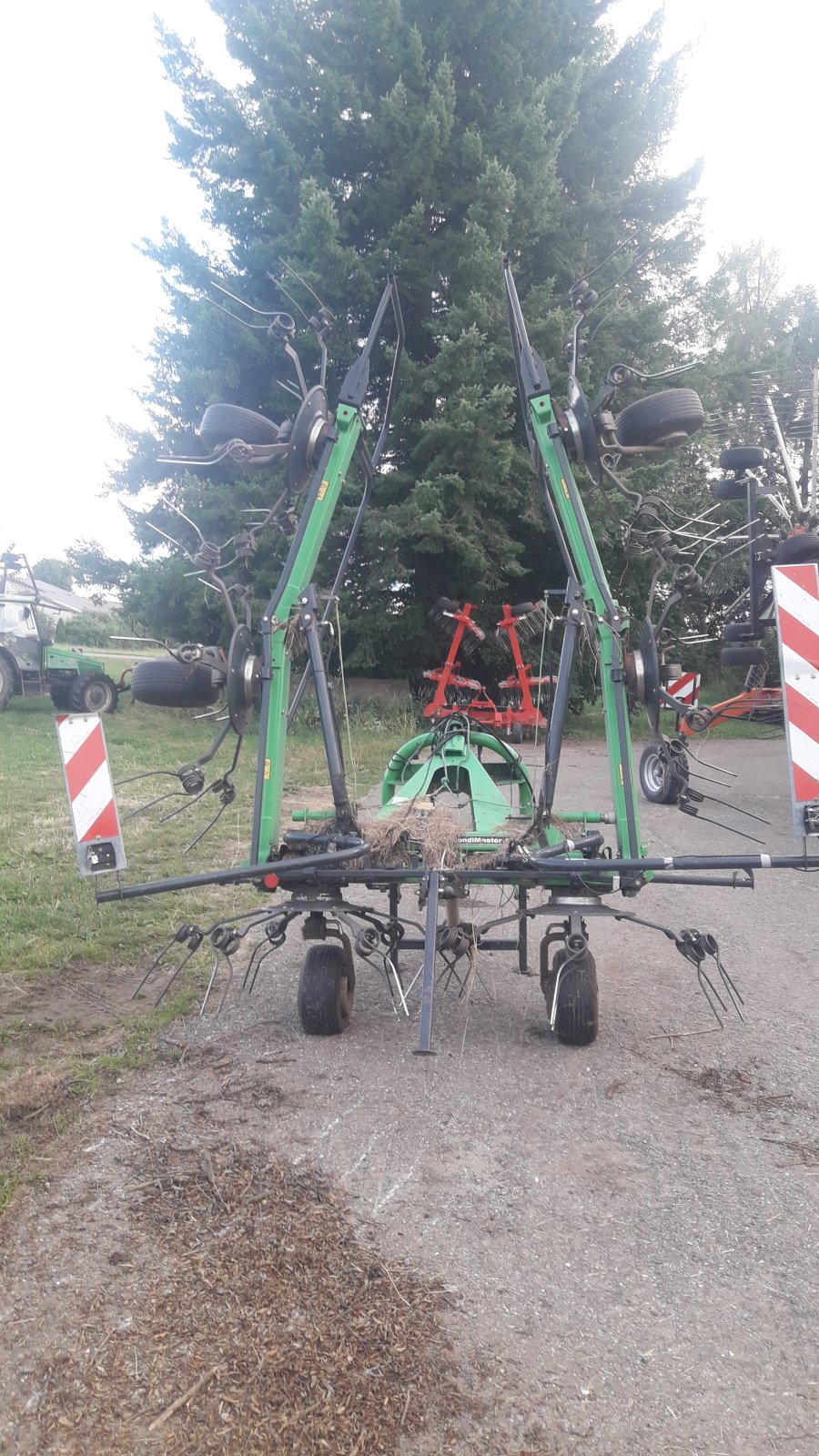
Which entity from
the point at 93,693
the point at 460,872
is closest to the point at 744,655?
the point at 460,872

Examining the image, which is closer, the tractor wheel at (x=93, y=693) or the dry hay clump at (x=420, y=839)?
the dry hay clump at (x=420, y=839)

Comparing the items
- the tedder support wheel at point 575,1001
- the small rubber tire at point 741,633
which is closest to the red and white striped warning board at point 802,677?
the tedder support wheel at point 575,1001

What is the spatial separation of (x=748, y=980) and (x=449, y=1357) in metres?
3.15

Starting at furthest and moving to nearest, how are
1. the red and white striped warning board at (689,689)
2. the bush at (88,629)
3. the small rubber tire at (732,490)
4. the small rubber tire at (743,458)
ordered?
1. the bush at (88,629)
2. the red and white striped warning board at (689,689)
3. the small rubber tire at (732,490)
4. the small rubber tire at (743,458)

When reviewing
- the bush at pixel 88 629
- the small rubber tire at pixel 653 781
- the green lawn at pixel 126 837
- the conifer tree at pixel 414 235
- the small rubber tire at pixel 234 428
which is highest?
the conifer tree at pixel 414 235

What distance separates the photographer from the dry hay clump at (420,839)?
3.99m

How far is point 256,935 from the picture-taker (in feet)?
19.4

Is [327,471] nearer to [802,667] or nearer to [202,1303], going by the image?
[802,667]

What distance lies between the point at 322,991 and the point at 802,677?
7.16 feet

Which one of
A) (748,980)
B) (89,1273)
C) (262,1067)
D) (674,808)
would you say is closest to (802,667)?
(748,980)

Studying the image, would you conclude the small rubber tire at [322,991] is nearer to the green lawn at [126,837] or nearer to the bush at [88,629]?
the green lawn at [126,837]

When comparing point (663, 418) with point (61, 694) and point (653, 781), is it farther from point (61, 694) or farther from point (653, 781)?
point (61, 694)

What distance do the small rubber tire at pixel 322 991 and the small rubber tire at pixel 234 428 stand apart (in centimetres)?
210

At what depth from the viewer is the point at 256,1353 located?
2129mm
